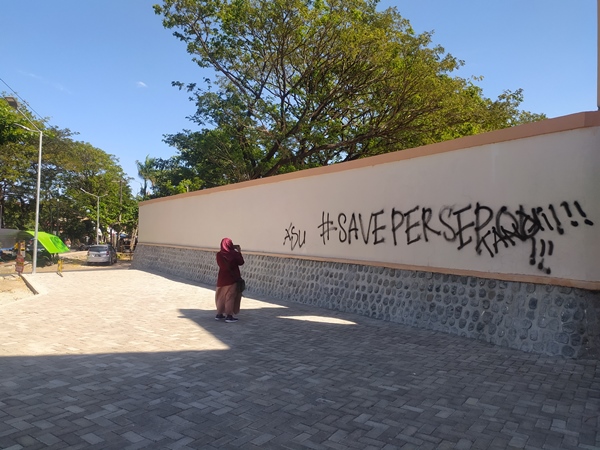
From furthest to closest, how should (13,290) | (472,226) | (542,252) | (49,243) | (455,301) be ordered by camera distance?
(49,243) < (13,290) < (455,301) < (472,226) < (542,252)

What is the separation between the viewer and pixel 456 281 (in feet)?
23.4

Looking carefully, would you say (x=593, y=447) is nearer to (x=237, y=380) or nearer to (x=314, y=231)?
(x=237, y=380)

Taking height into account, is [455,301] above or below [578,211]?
below

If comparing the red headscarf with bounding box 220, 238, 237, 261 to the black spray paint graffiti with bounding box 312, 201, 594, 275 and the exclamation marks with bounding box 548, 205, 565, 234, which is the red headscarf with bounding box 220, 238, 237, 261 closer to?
the black spray paint graffiti with bounding box 312, 201, 594, 275

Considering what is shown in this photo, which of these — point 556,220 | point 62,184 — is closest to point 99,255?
point 62,184

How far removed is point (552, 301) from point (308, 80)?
14.6 meters

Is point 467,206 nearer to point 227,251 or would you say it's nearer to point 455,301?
point 455,301

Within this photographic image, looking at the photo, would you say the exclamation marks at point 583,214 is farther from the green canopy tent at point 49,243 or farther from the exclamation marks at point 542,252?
the green canopy tent at point 49,243

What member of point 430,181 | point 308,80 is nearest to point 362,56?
point 308,80

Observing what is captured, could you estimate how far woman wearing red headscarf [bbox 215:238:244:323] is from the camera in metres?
8.07

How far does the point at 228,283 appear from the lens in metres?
8.09

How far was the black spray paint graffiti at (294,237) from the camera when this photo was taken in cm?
1077

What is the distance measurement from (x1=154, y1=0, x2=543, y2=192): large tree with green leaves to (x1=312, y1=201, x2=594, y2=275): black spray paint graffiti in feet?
30.9

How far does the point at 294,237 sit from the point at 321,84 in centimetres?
968
